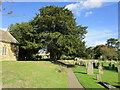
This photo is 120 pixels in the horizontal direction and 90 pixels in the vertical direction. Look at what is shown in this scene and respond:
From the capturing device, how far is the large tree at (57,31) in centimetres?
2370

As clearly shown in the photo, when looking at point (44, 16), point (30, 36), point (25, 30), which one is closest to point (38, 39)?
point (30, 36)

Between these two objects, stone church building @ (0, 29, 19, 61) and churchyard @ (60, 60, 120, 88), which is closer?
churchyard @ (60, 60, 120, 88)

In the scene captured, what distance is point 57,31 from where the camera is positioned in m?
26.4

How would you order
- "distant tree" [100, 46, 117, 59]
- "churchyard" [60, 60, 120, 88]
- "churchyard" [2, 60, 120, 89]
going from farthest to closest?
"distant tree" [100, 46, 117, 59] < "churchyard" [60, 60, 120, 88] < "churchyard" [2, 60, 120, 89]

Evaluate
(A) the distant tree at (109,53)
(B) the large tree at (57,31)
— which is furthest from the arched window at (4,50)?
(A) the distant tree at (109,53)

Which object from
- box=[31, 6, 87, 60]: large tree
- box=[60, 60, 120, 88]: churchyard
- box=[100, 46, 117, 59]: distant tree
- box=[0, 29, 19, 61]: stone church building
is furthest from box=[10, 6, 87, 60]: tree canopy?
box=[100, 46, 117, 59]: distant tree

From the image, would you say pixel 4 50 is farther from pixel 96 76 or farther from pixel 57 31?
pixel 96 76

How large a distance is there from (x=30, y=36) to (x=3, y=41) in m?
5.97

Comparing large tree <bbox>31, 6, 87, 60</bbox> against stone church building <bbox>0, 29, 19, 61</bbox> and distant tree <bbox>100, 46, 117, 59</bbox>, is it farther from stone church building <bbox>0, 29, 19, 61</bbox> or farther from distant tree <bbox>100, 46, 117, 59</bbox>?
distant tree <bbox>100, 46, 117, 59</bbox>

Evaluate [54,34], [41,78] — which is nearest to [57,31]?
[54,34]

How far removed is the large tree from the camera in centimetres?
2370

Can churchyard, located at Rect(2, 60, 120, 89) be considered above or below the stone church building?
below

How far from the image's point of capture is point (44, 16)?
26.5 m

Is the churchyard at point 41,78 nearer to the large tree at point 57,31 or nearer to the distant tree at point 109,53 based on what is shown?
the large tree at point 57,31
